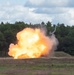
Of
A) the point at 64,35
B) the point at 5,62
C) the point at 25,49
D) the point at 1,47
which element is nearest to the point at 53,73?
the point at 5,62

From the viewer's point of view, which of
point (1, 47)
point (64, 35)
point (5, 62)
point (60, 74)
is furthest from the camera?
point (64, 35)

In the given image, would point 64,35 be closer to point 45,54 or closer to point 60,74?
point 45,54

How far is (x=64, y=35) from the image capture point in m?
140

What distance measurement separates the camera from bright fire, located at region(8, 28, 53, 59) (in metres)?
75.0

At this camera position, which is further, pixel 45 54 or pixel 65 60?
pixel 45 54

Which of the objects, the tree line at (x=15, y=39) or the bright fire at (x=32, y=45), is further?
the tree line at (x=15, y=39)

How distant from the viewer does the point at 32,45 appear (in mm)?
75562

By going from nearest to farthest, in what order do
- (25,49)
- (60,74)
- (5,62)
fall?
(60,74) < (5,62) < (25,49)

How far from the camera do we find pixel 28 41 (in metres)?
75.6

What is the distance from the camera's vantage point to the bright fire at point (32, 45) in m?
75.0

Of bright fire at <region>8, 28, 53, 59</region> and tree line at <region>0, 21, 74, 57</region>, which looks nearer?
bright fire at <region>8, 28, 53, 59</region>

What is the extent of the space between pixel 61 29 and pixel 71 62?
265 feet

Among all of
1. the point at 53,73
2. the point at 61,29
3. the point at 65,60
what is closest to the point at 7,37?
the point at 61,29

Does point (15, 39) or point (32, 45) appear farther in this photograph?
point (15, 39)
